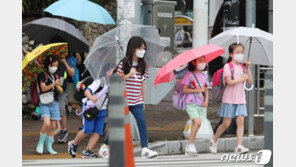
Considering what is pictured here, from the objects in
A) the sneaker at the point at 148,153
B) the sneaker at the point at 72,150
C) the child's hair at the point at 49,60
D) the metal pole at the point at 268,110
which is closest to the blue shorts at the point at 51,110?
the child's hair at the point at 49,60

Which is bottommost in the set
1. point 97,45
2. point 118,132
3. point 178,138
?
point 178,138

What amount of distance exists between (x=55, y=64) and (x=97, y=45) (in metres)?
0.77

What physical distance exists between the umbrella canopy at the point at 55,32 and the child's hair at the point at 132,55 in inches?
65.9

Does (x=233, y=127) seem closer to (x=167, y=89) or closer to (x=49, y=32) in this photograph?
(x=167, y=89)

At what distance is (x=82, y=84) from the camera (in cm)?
970

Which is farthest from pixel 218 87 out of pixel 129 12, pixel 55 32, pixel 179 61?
pixel 55 32

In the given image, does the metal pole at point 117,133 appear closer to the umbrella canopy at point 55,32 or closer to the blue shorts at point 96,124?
the blue shorts at point 96,124

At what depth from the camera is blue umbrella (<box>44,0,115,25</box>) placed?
11.0m

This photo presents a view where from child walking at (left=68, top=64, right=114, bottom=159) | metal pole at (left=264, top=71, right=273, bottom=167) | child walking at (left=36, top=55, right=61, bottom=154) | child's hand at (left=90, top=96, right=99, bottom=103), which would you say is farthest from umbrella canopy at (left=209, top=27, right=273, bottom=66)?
Answer: metal pole at (left=264, top=71, right=273, bottom=167)

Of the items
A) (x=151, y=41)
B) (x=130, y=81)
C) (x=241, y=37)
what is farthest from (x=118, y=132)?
(x=241, y=37)

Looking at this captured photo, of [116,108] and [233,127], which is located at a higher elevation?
[116,108]

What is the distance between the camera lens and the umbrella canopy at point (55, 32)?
35.4 feet

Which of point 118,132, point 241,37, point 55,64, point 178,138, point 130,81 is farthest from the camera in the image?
point 178,138

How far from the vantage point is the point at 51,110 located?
1008 cm
